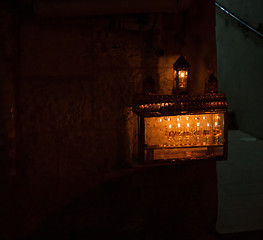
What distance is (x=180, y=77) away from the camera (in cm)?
253

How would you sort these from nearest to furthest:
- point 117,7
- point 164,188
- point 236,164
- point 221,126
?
point 117,7 → point 221,126 → point 164,188 → point 236,164

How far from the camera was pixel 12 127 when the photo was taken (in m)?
2.48

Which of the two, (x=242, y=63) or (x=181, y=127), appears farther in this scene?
(x=242, y=63)

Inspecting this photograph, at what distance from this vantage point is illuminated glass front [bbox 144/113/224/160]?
8.29ft

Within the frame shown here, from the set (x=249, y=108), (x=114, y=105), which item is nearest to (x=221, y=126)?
(x=114, y=105)

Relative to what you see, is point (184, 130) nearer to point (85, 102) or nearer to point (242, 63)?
point (85, 102)

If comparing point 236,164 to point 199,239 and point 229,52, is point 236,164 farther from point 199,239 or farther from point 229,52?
point 229,52

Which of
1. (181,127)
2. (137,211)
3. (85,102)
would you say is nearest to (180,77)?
(181,127)

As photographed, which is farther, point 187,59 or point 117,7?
point 187,59

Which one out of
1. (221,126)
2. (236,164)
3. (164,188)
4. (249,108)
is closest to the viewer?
(221,126)

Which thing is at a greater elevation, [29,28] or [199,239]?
[29,28]

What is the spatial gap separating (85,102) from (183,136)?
0.85m

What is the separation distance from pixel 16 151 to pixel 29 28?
977 mm

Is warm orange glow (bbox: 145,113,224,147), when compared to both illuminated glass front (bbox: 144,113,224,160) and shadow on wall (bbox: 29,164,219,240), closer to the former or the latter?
illuminated glass front (bbox: 144,113,224,160)
